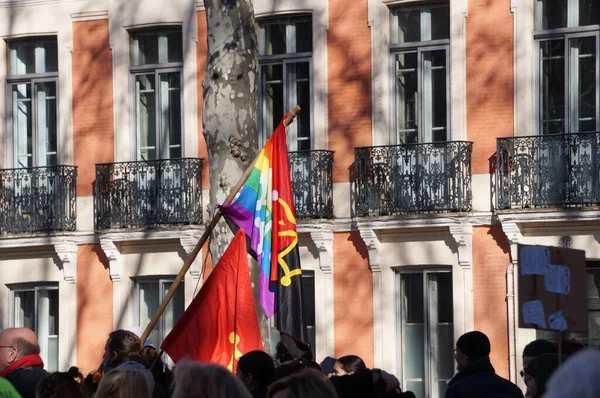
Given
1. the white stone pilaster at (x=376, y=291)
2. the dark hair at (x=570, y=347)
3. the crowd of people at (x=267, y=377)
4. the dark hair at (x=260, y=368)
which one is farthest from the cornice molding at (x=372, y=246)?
the dark hair at (x=570, y=347)

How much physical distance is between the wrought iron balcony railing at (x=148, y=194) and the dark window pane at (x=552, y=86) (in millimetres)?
5353

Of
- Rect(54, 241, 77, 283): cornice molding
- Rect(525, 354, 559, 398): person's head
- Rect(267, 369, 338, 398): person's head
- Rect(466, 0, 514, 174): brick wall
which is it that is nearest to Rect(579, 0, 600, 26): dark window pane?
Rect(466, 0, 514, 174): brick wall

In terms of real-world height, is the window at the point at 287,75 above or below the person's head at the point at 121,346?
above

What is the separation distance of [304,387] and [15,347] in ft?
13.1

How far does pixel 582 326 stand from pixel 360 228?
44.7 ft

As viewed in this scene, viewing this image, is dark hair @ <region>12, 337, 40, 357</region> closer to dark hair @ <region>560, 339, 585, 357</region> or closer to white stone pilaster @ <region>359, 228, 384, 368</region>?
dark hair @ <region>560, 339, 585, 357</region>

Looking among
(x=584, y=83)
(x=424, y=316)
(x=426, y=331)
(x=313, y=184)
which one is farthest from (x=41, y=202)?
(x=584, y=83)

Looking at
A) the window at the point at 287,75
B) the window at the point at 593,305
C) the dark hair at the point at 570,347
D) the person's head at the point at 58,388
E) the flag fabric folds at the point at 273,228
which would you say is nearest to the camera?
the person's head at the point at 58,388

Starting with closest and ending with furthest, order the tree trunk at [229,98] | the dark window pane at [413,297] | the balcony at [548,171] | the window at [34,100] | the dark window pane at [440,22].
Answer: the tree trunk at [229,98] < the balcony at [548,171] < the dark window pane at [440,22] < the dark window pane at [413,297] < the window at [34,100]

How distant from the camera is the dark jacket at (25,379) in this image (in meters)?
8.46

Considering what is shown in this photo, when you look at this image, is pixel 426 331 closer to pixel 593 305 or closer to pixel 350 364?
pixel 593 305

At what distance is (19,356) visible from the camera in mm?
8766

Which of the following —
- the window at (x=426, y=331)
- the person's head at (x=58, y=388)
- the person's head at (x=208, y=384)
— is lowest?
the window at (x=426, y=331)

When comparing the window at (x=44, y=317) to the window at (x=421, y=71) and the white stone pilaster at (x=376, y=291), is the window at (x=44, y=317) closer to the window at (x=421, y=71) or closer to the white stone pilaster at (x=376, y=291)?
the white stone pilaster at (x=376, y=291)
